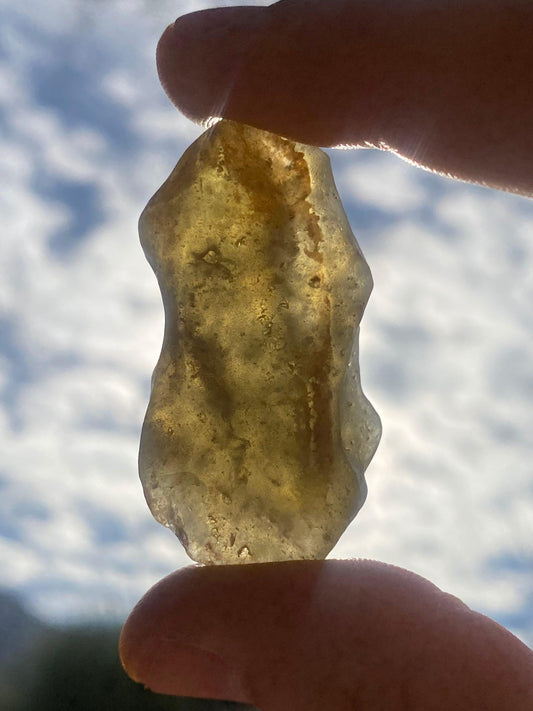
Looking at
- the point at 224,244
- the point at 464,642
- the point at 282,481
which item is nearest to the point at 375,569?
the point at 464,642

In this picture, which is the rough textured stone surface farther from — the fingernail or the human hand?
the fingernail

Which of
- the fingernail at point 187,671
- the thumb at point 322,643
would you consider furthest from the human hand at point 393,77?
the fingernail at point 187,671

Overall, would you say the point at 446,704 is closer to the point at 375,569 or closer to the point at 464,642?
the point at 464,642

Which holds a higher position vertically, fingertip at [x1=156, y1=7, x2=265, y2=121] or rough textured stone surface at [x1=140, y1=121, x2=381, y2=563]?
fingertip at [x1=156, y1=7, x2=265, y2=121]

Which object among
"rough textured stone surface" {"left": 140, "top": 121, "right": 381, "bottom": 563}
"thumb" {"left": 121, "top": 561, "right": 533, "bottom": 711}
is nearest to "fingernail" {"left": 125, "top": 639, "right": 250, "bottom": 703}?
"thumb" {"left": 121, "top": 561, "right": 533, "bottom": 711}

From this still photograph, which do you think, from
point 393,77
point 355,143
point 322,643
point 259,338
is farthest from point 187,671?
point 393,77

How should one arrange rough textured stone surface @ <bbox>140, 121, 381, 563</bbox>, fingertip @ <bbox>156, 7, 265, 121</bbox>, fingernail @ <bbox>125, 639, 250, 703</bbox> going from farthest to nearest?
rough textured stone surface @ <bbox>140, 121, 381, 563</bbox> → fingertip @ <bbox>156, 7, 265, 121</bbox> → fingernail @ <bbox>125, 639, 250, 703</bbox>

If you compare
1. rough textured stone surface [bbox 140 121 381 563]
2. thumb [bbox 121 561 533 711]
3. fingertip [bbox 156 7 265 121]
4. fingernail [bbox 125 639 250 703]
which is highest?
fingertip [bbox 156 7 265 121]
